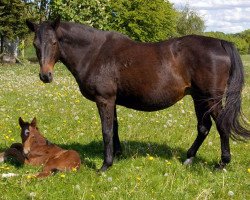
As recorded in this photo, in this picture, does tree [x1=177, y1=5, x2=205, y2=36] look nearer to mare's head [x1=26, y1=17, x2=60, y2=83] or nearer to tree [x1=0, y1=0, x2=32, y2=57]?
tree [x1=0, y1=0, x2=32, y2=57]

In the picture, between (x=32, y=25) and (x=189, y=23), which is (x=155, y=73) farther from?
(x=189, y=23)

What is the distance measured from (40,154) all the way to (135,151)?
229 centimetres

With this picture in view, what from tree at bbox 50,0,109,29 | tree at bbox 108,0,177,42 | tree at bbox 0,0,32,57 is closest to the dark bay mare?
tree at bbox 50,0,109,29

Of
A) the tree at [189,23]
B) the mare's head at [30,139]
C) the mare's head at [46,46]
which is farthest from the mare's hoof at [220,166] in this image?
the tree at [189,23]

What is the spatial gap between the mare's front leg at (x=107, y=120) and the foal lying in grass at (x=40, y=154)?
2.08 feet

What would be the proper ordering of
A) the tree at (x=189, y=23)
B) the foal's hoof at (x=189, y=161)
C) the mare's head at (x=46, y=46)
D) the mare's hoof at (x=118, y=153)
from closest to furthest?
1. the mare's head at (x=46, y=46)
2. the foal's hoof at (x=189, y=161)
3. the mare's hoof at (x=118, y=153)
4. the tree at (x=189, y=23)

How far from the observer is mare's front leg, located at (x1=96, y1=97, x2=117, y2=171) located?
7699 mm

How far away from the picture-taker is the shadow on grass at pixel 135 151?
847cm

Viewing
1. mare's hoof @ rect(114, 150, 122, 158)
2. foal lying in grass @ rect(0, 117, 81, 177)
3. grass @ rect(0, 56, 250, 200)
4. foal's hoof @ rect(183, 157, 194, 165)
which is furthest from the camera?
mare's hoof @ rect(114, 150, 122, 158)

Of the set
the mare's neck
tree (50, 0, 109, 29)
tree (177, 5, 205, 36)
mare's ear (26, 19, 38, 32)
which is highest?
mare's ear (26, 19, 38, 32)

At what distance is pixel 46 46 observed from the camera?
715cm

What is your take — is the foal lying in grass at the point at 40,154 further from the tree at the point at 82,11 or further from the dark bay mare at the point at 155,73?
the tree at the point at 82,11

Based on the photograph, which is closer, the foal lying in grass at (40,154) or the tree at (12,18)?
the foal lying in grass at (40,154)

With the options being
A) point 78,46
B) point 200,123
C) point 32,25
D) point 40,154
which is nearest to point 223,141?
point 200,123
